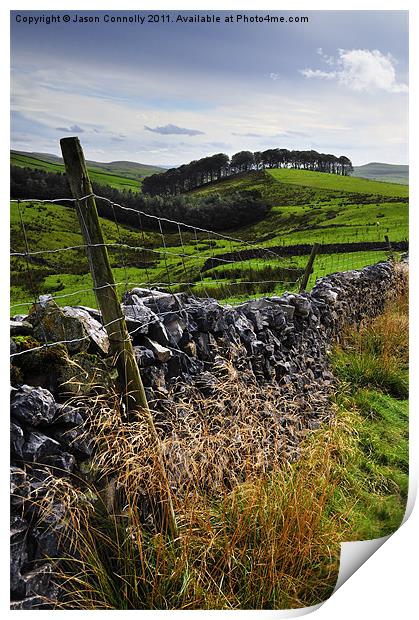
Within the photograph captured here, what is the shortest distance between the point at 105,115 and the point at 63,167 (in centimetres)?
38

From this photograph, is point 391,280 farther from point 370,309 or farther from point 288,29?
point 288,29

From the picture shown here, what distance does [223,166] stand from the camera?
16.1 feet

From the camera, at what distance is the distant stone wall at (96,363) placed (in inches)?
143

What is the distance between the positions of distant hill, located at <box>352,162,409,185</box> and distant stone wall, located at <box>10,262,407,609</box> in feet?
2.86

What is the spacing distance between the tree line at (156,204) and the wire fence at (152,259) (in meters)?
0.03

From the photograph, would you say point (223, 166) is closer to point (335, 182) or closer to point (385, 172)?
point (335, 182)

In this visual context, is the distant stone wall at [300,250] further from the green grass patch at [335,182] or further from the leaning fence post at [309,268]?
the green grass patch at [335,182]

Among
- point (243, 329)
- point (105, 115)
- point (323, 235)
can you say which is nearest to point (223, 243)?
point (243, 329)

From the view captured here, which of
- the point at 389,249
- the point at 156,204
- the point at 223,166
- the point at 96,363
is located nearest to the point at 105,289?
the point at 96,363

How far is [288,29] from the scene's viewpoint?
4.37m

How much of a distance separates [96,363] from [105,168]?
1.19m

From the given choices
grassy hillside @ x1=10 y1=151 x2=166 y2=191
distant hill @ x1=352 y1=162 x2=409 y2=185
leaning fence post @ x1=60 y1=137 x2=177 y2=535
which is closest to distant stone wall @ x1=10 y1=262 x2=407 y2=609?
leaning fence post @ x1=60 y1=137 x2=177 y2=535

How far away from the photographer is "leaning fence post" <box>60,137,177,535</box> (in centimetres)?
384

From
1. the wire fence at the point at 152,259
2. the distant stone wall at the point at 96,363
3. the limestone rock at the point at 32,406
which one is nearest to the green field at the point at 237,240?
the wire fence at the point at 152,259
